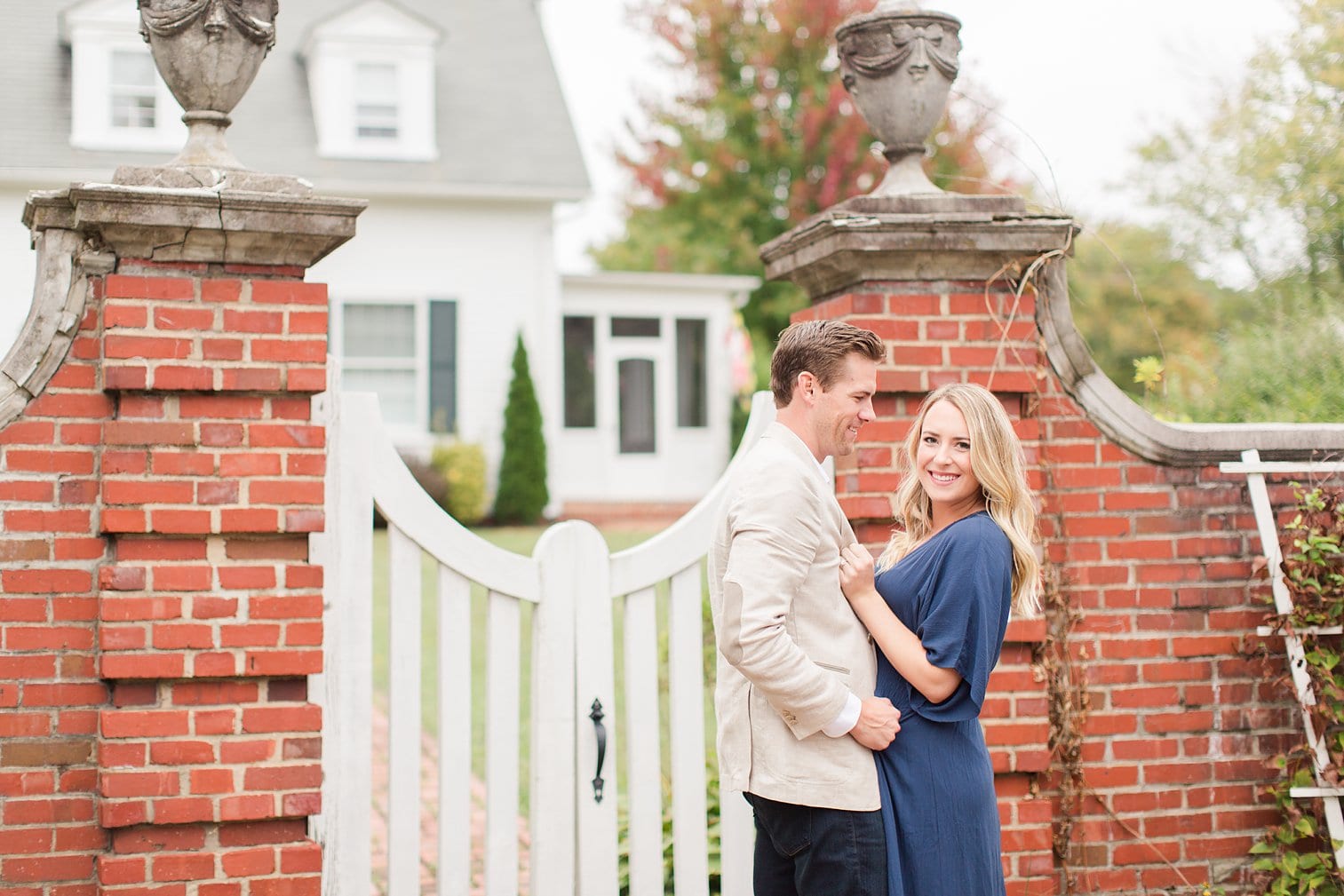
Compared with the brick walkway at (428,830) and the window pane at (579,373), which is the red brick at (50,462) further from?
the window pane at (579,373)

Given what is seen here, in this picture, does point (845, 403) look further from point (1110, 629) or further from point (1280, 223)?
point (1280, 223)

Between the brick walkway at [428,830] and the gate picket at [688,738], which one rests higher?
the gate picket at [688,738]

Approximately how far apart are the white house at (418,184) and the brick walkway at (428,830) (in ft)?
30.2

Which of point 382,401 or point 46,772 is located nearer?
point 46,772

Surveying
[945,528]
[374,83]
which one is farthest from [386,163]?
[945,528]

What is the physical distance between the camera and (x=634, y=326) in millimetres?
17469

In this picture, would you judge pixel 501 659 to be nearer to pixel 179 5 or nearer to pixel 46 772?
pixel 46 772

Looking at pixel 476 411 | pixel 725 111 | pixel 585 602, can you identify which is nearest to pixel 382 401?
pixel 476 411

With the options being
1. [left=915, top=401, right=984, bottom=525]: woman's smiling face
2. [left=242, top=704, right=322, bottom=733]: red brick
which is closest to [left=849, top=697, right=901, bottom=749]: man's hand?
[left=915, top=401, right=984, bottom=525]: woman's smiling face

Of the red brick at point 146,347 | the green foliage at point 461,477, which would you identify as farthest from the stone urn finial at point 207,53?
the green foliage at point 461,477

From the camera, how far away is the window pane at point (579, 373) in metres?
17.3

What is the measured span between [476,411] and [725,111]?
28.0 feet

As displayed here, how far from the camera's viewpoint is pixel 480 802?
237 inches

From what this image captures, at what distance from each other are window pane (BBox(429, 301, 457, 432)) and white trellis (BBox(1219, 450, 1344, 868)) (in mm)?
12824
